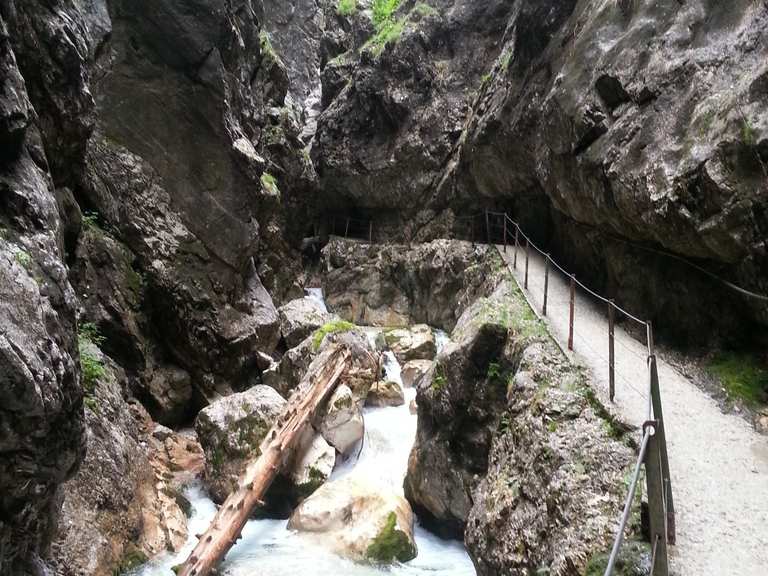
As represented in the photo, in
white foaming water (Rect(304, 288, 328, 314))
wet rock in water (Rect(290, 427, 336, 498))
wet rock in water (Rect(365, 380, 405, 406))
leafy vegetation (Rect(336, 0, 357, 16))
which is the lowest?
wet rock in water (Rect(290, 427, 336, 498))

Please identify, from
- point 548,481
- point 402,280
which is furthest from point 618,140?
point 402,280

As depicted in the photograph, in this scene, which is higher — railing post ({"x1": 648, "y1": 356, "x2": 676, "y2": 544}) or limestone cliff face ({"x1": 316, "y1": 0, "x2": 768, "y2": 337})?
limestone cliff face ({"x1": 316, "y1": 0, "x2": 768, "y2": 337})

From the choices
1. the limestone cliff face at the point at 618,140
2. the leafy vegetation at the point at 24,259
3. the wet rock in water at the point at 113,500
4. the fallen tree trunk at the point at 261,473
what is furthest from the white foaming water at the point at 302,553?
the limestone cliff face at the point at 618,140

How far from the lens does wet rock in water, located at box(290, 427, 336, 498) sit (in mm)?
9633

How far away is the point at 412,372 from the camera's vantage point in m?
14.8

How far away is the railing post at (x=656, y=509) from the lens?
3.28 metres

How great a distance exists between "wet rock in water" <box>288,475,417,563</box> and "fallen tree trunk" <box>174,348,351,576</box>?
0.97m

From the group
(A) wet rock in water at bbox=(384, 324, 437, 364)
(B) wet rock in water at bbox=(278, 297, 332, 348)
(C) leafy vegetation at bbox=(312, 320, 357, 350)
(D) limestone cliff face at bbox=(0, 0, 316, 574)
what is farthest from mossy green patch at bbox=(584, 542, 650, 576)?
(B) wet rock in water at bbox=(278, 297, 332, 348)

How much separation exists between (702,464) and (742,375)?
9.45ft

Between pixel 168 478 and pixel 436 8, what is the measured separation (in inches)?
928

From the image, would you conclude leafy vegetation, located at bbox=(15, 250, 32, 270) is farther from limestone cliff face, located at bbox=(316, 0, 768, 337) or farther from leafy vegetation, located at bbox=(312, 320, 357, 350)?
limestone cliff face, located at bbox=(316, 0, 768, 337)

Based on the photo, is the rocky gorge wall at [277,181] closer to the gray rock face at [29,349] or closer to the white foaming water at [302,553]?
the gray rock face at [29,349]

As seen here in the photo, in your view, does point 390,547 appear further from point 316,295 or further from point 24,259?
point 316,295

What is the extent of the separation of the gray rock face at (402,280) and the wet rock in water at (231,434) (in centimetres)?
885
